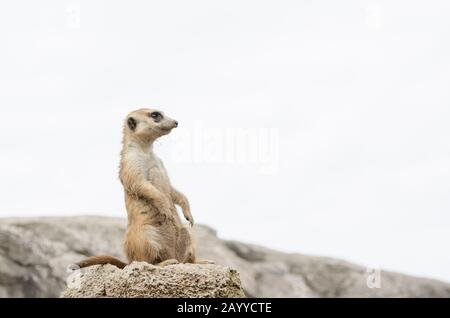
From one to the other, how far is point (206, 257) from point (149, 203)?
949 centimetres

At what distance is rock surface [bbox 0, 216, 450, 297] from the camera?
15430mm

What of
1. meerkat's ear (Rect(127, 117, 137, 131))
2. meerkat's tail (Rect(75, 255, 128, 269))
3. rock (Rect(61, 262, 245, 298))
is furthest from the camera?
meerkat's ear (Rect(127, 117, 137, 131))

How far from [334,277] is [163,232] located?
38.1ft

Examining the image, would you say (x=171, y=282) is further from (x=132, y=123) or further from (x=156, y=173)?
(x=132, y=123)

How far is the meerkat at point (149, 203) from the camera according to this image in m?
6.78

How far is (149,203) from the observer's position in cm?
686

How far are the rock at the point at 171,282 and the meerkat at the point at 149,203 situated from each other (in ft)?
0.74

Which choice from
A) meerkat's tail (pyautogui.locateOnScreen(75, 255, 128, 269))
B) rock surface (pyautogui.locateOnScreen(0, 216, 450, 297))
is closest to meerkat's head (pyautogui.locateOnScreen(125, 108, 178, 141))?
meerkat's tail (pyautogui.locateOnScreen(75, 255, 128, 269))

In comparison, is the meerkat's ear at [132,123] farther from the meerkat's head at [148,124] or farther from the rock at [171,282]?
the rock at [171,282]

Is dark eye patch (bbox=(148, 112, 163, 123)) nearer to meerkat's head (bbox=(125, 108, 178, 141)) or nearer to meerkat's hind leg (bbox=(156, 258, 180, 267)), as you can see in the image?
meerkat's head (bbox=(125, 108, 178, 141))
